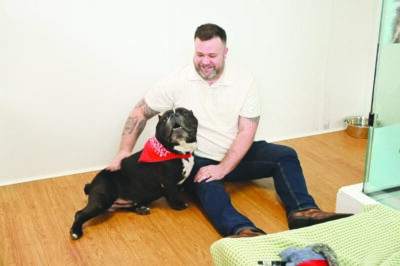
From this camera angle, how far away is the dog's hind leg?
6.25 feet

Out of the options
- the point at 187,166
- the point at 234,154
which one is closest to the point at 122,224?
the point at 187,166

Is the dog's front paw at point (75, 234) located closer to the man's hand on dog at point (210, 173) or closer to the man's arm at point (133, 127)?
the man's arm at point (133, 127)

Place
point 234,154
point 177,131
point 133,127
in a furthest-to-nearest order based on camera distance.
Answer: point 133,127
point 234,154
point 177,131

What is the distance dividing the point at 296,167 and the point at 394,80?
0.64 metres

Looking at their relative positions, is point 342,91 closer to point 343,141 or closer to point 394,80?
point 343,141

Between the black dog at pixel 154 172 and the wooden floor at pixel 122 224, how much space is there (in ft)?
0.33

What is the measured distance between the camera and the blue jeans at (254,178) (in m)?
1.89

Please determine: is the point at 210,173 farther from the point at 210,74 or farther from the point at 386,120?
the point at 386,120

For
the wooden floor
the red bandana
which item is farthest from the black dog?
the wooden floor

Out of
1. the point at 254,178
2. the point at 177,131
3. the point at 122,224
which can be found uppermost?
the point at 177,131

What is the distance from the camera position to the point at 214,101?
7.25 feet

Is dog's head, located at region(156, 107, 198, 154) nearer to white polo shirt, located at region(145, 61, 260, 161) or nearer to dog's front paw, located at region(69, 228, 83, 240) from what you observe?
white polo shirt, located at region(145, 61, 260, 161)

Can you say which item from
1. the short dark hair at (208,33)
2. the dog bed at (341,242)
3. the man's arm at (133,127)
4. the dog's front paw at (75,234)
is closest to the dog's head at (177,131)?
the man's arm at (133,127)

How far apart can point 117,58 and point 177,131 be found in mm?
800
